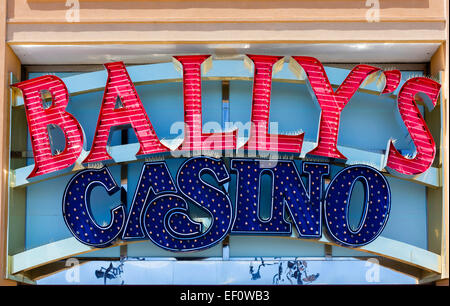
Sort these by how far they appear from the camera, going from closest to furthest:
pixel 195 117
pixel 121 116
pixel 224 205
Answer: pixel 224 205
pixel 195 117
pixel 121 116

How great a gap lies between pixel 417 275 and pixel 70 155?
650cm

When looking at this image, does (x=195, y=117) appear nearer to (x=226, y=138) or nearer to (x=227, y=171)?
(x=226, y=138)

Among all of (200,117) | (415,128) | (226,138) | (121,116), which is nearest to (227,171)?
(226,138)

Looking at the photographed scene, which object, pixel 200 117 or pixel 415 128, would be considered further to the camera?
pixel 415 128

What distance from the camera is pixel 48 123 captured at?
527 inches

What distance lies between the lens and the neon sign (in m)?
13.0

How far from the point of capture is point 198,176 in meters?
13.1

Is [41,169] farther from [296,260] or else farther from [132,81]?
[296,260]

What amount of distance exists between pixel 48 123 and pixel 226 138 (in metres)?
3.15

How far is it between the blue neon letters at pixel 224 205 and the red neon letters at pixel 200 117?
36 cm

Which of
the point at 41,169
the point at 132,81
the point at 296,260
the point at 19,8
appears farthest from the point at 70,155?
the point at 296,260

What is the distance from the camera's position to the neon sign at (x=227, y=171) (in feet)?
42.8

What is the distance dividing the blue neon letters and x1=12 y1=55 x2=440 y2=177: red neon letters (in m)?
0.36

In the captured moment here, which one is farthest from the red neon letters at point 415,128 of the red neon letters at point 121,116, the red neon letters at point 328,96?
the red neon letters at point 121,116
